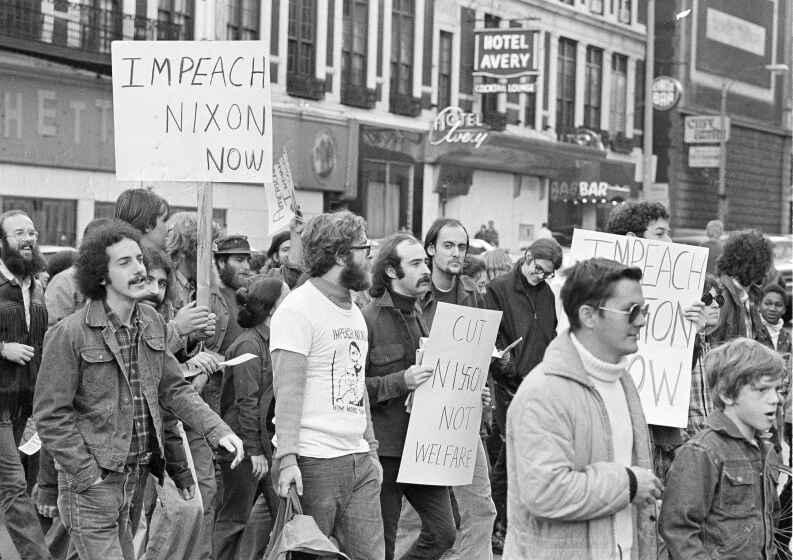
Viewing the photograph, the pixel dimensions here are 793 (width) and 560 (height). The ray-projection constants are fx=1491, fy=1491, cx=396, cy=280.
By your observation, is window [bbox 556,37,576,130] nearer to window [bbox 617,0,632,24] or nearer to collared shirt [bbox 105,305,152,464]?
window [bbox 617,0,632,24]

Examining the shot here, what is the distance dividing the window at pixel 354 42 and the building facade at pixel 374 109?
42mm

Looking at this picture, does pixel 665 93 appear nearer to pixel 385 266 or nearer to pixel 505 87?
pixel 505 87

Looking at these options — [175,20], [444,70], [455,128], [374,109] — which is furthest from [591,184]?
[175,20]

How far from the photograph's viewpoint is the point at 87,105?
26359mm

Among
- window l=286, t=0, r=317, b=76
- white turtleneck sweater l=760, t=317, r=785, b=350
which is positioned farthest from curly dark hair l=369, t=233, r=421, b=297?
window l=286, t=0, r=317, b=76

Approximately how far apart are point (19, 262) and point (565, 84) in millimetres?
35232

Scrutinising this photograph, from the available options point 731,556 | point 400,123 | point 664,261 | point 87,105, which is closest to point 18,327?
point 664,261

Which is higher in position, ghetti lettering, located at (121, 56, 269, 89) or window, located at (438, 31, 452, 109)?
window, located at (438, 31, 452, 109)

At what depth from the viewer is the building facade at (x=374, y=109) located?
25.2 metres

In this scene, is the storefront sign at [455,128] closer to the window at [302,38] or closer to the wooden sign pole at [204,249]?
the window at [302,38]

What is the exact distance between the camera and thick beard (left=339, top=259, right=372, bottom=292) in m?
6.48

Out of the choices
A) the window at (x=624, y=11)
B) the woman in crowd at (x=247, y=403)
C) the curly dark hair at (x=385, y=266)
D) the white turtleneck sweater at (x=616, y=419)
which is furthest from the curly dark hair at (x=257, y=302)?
the window at (x=624, y=11)

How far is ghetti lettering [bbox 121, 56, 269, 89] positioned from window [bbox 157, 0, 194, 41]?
19979 millimetres

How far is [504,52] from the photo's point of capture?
35.8 meters
